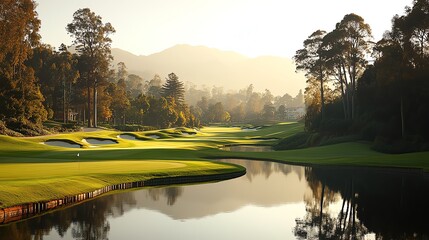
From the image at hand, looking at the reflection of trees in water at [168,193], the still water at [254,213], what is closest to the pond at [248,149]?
the still water at [254,213]

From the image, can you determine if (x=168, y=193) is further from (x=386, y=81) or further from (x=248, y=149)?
(x=248, y=149)

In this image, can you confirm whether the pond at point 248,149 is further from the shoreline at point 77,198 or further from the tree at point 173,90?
the tree at point 173,90

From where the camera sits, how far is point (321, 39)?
6644 cm

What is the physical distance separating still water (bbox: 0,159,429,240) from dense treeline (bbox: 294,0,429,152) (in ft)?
52.7

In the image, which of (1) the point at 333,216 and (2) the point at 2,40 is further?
(2) the point at 2,40

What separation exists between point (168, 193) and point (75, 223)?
8.83m

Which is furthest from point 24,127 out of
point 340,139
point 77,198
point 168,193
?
point 340,139

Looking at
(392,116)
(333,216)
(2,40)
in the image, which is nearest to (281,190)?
(333,216)

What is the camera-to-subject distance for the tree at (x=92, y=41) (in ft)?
253

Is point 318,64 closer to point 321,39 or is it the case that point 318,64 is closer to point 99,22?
point 321,39

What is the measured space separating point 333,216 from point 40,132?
164 feet

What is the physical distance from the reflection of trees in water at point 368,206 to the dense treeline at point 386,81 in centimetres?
1429

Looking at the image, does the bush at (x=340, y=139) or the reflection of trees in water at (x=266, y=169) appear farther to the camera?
the bush at (x=340, y=139)

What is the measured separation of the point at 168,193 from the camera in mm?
27125
